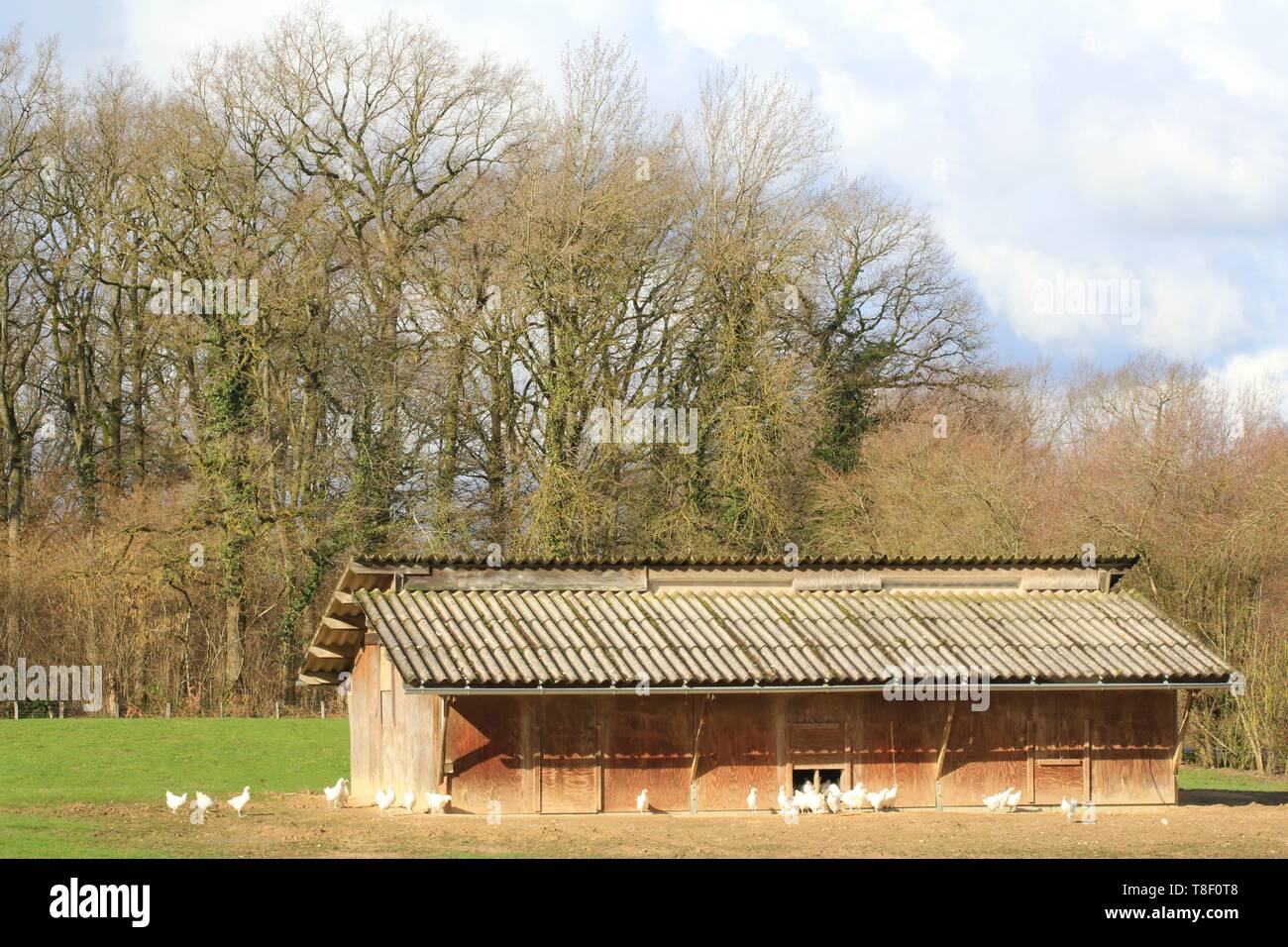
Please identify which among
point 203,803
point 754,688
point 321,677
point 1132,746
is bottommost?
point 203,803

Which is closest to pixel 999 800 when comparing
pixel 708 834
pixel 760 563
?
pixel 708 834

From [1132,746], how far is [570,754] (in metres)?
8.65

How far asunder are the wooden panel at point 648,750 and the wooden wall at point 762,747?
0.05 feet

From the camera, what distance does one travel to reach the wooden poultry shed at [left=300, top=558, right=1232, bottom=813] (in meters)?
22.9

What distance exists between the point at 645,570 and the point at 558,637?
2.91 meters

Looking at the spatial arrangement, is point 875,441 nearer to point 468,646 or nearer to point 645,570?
point 645,570

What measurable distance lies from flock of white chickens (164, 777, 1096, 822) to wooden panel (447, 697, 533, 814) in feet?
1.44

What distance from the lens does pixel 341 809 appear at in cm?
2433

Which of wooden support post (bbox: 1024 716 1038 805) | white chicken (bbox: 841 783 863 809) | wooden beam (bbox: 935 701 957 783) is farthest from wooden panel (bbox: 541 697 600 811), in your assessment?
wooden support post (bbox: 1024 716 1038 805)

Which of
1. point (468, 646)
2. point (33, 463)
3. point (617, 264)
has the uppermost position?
point (617, 264)

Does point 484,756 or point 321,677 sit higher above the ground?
point 321,677

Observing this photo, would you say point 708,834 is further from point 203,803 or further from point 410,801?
point 203,803

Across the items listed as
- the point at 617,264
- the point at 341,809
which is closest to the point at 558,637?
the point at 341,809

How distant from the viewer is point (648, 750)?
23.3 meters
